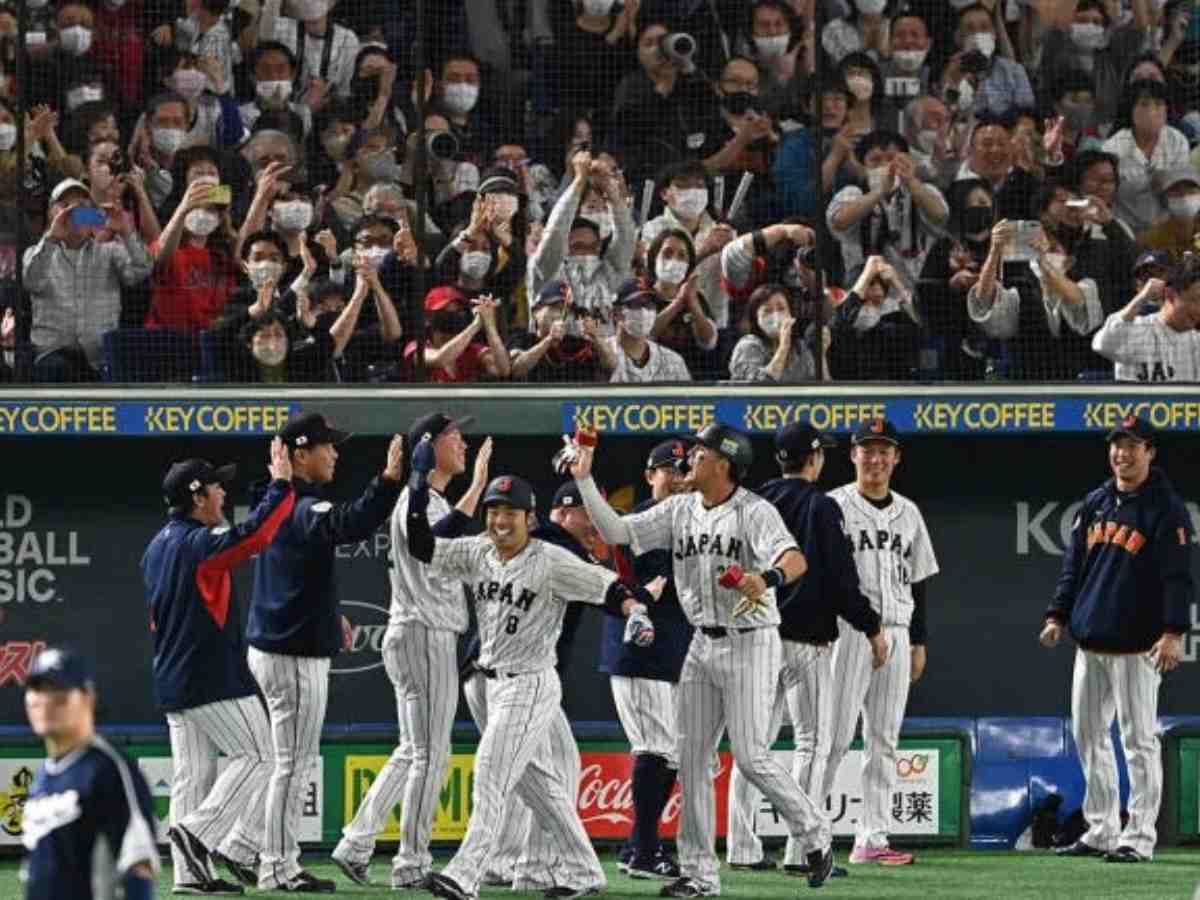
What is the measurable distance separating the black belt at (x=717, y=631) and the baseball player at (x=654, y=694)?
2.05 ft

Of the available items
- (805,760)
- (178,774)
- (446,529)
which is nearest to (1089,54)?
(805,760)

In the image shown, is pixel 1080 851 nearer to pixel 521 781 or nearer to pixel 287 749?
pixel 521 781

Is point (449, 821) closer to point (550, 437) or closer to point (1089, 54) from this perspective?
point (550, 437)

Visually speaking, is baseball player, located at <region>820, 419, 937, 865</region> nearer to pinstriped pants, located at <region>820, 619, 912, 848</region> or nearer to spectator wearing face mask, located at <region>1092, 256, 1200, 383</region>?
pinstriped pants, located at <region>820, 619, 912, 848</region>

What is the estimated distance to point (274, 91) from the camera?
14.7 m

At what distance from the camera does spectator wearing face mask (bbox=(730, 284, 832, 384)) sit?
14359mm

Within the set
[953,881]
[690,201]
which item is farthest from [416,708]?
[690,201]

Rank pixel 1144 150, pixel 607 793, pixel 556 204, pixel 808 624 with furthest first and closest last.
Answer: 1. pixel 1144 150
2. pixel 556 204
3. pixel 607 793
4. pixel 808 624

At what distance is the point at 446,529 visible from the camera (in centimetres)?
1122

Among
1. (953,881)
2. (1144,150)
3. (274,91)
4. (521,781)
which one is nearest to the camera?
(521,781)

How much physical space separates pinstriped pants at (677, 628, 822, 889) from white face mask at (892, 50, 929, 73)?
4670 mm

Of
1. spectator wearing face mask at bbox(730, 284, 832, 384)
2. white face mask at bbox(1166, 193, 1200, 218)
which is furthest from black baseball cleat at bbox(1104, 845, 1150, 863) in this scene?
white face mask at bbox(1166, 193, 1200, 218)

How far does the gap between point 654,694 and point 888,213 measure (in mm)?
3696

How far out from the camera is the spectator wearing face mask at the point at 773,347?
14.4m
